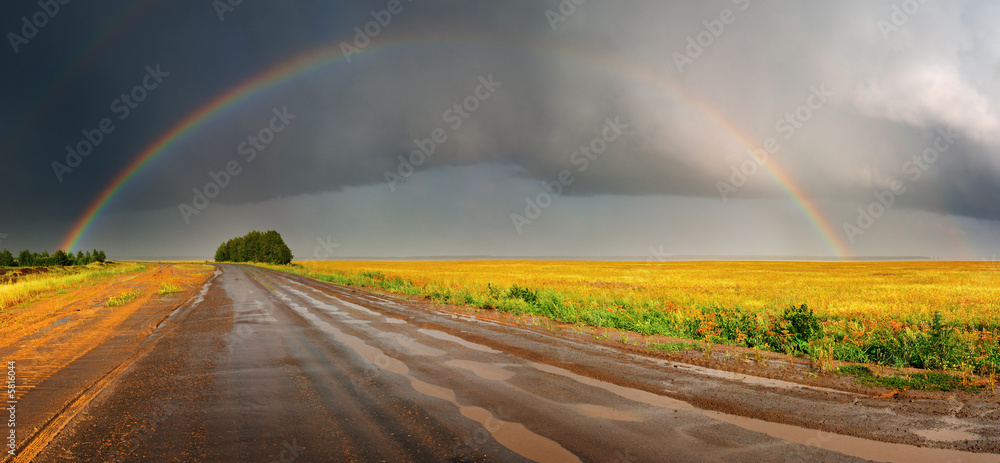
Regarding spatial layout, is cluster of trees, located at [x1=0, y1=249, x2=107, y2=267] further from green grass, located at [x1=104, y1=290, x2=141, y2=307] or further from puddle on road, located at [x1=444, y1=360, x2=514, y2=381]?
puddle on road, located at [x1=444, y1=360, x2=514, y2=381]

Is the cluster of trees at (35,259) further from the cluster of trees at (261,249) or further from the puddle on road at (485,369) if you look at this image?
the puddle on road at (485,369)

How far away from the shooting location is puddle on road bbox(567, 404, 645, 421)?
6.06 meters

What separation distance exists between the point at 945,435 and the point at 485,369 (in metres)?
6.32

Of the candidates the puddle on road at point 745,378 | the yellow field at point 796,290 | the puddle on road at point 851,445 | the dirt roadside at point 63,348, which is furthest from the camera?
the yellow field at point 796,290

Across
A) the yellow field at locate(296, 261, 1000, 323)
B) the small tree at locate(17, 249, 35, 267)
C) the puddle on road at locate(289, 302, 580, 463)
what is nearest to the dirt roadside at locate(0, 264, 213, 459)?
the puddle on road at locate(289, 302, 580, 463)

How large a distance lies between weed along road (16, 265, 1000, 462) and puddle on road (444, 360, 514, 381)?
7 centimetres

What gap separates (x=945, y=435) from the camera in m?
5.48

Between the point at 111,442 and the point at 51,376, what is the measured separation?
4.57 metres

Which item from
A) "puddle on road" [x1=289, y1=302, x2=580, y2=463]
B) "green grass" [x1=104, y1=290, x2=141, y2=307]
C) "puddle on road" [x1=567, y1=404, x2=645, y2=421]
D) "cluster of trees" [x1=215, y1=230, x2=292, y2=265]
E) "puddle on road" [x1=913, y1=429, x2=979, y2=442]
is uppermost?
"cluster of trees" [x1=215, y1=230, x2=292, y2=265]

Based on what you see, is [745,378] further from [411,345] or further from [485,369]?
[411,345]

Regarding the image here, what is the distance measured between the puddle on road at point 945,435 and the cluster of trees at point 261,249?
126253mm

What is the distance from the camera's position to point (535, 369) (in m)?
8.82

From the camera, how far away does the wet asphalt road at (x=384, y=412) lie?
4914mm

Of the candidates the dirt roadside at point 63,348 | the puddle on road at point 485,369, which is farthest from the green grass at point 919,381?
the dirt roadside at point 63,348
